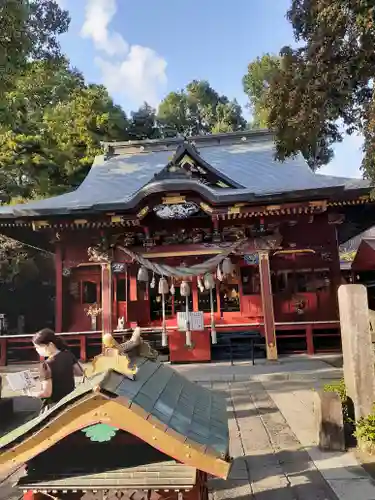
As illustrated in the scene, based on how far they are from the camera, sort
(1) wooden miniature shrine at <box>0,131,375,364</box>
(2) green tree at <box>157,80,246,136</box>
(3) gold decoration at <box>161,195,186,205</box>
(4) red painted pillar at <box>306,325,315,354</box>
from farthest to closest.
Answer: (2) green tree at <box>157,80,246,136</box> → (4) red painted pillar at <box>306,325,315,354</box> → (3) gold decoration at <box>161,195,186,205</box> → (1) wooden miniature shrine at <box>0,131,375,364</box>

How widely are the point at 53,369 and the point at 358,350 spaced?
3.72 m

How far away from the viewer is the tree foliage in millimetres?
5367

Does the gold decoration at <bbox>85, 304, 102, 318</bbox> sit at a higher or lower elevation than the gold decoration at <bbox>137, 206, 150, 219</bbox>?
lower

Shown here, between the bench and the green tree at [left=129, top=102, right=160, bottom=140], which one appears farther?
the green tree at [left=129, top=102, right=160, bottom=140]

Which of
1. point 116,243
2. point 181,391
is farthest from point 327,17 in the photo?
point 116,243

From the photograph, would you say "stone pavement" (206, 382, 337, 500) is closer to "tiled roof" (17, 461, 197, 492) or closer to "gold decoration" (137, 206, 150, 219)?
"tiled roof" (17, 461, 197, 492)

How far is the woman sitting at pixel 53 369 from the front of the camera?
3471 millimetres

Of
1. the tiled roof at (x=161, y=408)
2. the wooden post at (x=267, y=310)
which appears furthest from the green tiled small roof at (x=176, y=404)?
the wooden post at (x=267, y=310)

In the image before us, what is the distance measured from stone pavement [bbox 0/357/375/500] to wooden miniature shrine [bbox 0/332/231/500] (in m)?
2.30

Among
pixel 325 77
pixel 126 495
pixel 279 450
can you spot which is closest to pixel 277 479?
pixel 279 450

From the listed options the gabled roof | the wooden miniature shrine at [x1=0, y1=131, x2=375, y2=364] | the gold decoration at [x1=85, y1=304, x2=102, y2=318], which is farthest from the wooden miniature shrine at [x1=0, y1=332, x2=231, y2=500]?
the gabled roof

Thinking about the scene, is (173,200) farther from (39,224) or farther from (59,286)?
(59,286)

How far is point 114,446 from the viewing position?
1.82 meters

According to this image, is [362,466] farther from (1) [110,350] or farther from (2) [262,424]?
(1) [110,350]
